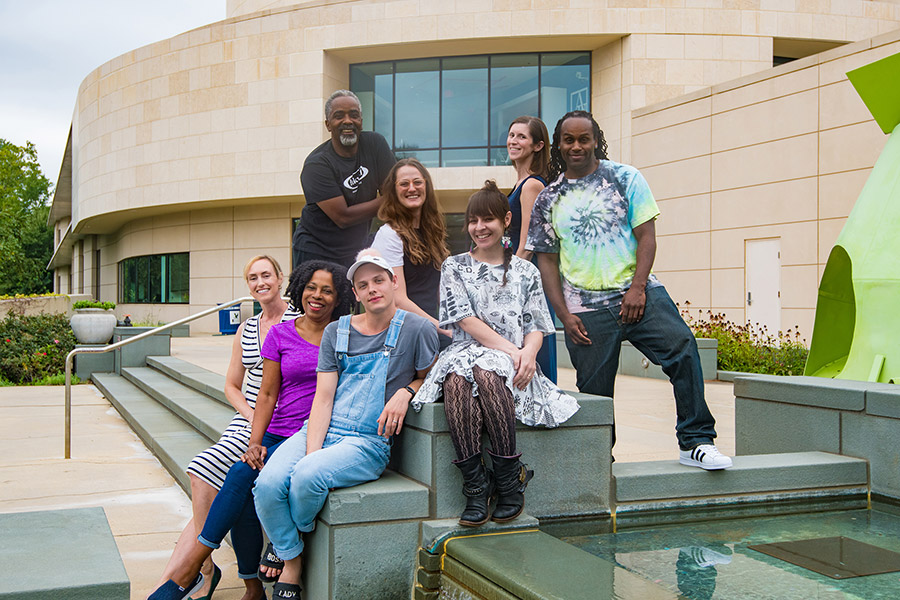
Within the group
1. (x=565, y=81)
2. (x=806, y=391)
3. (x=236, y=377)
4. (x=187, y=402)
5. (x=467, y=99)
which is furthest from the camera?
(x=467, y=99)

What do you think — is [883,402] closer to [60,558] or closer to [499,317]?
[499,317]

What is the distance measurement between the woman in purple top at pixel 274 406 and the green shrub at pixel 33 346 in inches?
500

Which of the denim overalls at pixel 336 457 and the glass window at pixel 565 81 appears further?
the glass window at pixel 565 81

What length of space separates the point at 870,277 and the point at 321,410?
4749 mm

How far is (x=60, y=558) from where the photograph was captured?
269 centimetres

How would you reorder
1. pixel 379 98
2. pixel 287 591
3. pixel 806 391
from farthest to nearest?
pixel 379 98 → pixel 806 391 → pixel 287 591

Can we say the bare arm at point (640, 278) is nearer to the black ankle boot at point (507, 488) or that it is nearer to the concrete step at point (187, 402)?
the black ankle boot at point (507, 488)

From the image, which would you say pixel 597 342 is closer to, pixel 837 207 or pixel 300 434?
pixel 300 434

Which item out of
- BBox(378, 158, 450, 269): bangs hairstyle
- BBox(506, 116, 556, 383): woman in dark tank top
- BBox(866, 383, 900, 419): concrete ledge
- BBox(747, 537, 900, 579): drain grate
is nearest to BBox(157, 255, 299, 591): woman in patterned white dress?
BBox(378, 158, 450, 269): bangs hairstyle

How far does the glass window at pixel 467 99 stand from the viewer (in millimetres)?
23812

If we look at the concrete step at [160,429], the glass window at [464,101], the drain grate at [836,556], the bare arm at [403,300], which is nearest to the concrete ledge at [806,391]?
the drain grate at [836,556]

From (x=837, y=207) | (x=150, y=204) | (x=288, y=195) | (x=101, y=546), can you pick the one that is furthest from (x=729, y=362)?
(x=150, y=204)

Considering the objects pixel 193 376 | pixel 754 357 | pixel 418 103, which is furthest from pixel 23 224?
pixel 754 357

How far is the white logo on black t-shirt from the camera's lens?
4949 millimetres
